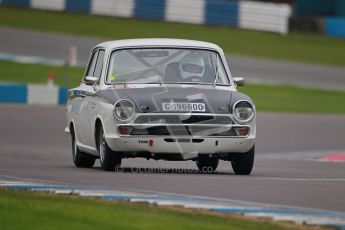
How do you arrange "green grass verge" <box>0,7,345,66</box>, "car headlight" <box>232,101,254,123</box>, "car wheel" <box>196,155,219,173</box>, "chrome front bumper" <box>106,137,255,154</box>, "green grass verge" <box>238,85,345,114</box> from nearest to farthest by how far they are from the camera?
"chrome front bumper" <box>106,137,255,154</box> < "car headlight" <box>232,101,254,123</box> < "car wheel" <box>196,155,219,173</box> < "green grass verge" <box>238,85,345,114</box> < "green grass verge" <box>0,7,345,66</box>

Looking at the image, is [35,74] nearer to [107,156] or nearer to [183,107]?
[107,156]

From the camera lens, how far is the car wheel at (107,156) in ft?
41.7

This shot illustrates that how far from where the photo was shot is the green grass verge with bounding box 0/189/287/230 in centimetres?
813

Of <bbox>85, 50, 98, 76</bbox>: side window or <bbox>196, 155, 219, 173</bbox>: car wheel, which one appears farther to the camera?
<bbox>85, 50, 98, 76</bbox>: side window

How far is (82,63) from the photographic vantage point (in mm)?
32969

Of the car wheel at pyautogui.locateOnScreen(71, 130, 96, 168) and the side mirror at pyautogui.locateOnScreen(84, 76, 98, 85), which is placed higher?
the side mirror at pyautogui.locateOnScreen(84, 76, 98, 85)

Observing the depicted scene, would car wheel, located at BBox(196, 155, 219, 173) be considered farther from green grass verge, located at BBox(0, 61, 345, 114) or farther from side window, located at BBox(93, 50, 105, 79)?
green grass verge, located at BBox(0, 61, 345, 114)

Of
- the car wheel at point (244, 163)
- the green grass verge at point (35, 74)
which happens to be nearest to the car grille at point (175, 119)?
the car wheel at point (244, 163)

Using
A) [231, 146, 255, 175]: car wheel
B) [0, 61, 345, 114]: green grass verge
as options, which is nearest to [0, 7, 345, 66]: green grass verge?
[0, 61, 345, 114]: green grass verge

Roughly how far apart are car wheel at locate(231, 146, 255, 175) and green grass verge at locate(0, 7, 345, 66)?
73.2ft

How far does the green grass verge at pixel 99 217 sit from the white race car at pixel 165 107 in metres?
3.03

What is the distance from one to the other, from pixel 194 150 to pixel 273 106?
15200mm

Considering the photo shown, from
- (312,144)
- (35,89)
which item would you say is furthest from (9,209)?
(35,89)

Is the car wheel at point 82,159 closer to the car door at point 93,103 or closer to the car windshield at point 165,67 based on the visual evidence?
the car door at point 93,103
